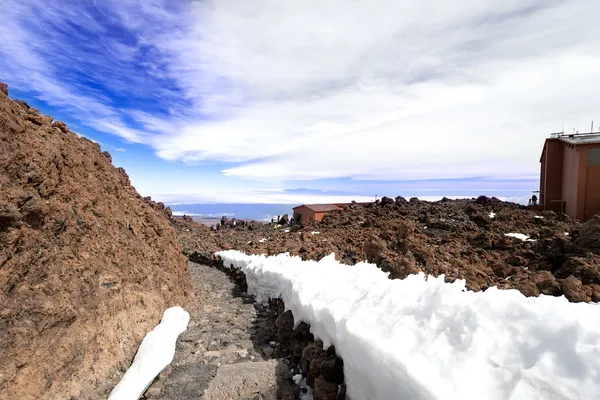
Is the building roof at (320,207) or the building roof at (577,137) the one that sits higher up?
the building roof at (577,137)

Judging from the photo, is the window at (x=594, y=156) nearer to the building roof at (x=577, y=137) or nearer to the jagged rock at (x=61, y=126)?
the building roof at (x=577, y=137)

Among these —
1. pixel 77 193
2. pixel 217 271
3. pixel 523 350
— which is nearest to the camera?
pixel 523 350

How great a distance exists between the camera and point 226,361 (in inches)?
211

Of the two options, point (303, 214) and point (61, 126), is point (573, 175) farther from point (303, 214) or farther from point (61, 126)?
point (61, 126)

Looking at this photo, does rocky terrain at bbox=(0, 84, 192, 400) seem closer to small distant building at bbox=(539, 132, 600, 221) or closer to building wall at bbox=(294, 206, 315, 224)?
small distant building at bbox=(539, 132, 600, 221)

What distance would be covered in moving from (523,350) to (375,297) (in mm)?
1807

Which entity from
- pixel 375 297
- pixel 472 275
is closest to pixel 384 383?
pixel 375 297

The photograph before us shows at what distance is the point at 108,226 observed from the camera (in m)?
5.64

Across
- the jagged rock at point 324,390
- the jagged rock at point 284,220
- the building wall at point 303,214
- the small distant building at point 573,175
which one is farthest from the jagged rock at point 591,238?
the jagged rock at point 284,220

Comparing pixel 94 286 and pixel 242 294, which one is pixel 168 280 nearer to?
pixel 94 286

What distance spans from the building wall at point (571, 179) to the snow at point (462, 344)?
796 inches

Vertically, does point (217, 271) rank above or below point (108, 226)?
below

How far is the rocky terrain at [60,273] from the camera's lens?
3598 mm

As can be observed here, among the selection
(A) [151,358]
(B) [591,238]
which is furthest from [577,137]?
(A) [151,358]
